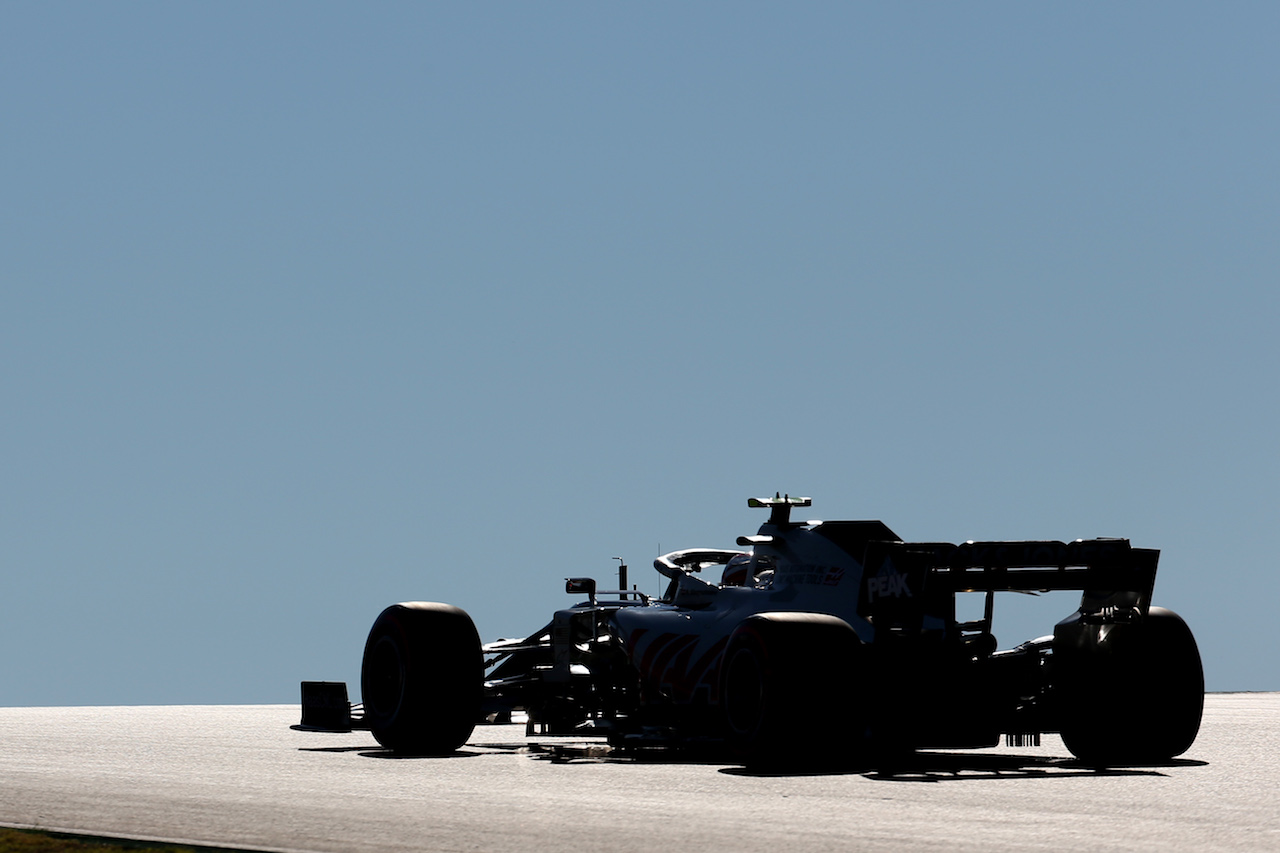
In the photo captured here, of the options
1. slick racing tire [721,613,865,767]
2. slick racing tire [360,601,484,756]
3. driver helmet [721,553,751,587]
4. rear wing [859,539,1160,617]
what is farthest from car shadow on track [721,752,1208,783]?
slick racing tire [360,601,484,756]

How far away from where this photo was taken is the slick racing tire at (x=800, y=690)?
46.5 feet

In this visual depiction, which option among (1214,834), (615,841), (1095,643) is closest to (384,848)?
(615,841)

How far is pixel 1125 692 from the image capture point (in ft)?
52.0

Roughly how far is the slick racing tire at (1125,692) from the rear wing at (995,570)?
1.59 ft

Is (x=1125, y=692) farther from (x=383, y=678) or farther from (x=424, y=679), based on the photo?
(x=383, y=678)

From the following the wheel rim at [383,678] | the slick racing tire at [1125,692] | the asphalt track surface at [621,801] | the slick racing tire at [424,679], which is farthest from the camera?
the wheel rim at [383,678]

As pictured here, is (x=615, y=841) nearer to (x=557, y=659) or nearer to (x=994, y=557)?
(x=994, y=557)

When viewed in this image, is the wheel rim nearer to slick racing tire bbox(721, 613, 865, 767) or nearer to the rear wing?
slick racing tire bbox(721, 613, 865, 767)

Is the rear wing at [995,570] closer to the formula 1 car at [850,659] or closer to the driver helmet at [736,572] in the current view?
the formula 1 car at [850,659]

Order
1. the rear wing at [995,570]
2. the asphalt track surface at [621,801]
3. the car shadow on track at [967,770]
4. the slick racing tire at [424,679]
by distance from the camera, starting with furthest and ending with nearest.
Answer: the slick racing tire at [424,679] → the rear wing at [995,570] → the car shadow on track at [967,770] → the asphalt track surface at [621,801]

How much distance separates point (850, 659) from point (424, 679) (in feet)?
18.2

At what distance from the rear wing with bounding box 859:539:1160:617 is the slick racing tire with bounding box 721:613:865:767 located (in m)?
0.73

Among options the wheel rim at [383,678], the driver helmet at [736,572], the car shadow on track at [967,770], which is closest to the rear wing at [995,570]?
the car shadow on track at [967,770]

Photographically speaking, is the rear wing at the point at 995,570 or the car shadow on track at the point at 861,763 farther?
the rear wing at the point at 995,570
